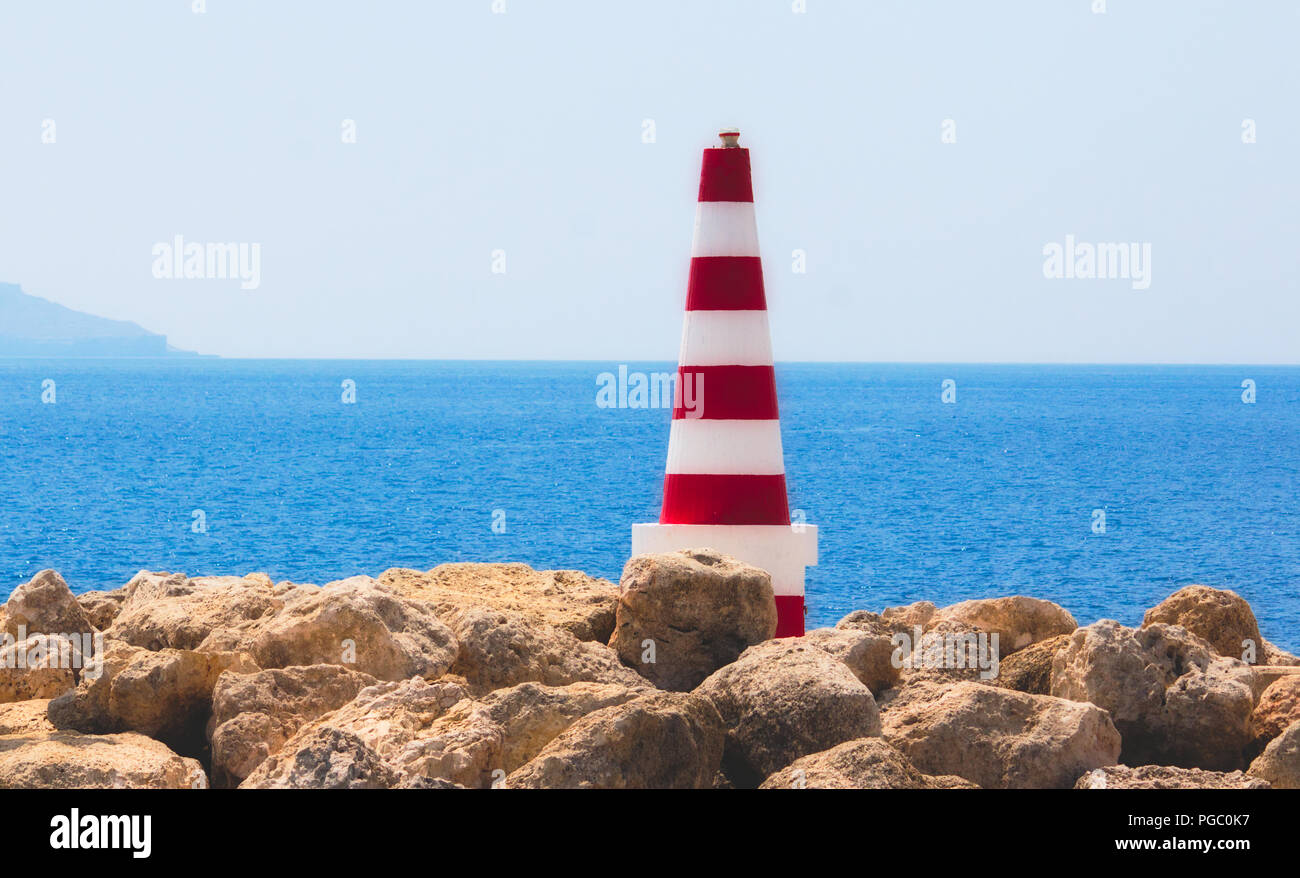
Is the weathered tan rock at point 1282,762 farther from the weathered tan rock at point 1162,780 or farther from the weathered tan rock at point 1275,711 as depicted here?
the weathered tan rock at point 1275,711

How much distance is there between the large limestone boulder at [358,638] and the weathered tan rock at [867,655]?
57.5 inches

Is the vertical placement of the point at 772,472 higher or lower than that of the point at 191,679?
higher

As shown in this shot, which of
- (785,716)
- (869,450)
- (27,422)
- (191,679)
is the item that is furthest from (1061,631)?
(27,422)

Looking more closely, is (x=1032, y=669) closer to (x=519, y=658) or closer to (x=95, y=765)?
(x=519, y=658)

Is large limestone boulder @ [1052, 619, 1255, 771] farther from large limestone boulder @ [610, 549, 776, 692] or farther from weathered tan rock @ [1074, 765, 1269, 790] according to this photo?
large limestone boulder @ [610, 549, 776, 692]

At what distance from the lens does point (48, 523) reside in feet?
137

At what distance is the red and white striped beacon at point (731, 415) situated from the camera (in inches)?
272

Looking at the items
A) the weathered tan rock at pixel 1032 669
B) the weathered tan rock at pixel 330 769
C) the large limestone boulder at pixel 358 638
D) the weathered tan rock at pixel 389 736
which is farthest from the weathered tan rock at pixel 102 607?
the weathered tan rock at pixel 1032 669

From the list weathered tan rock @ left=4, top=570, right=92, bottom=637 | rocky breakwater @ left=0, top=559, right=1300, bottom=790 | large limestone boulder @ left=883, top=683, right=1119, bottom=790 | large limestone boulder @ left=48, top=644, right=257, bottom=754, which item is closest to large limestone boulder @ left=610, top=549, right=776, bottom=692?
rocky breakwater @ left=0, top=559, right=1300, bottom=790

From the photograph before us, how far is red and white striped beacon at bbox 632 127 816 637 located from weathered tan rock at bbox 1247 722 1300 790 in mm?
2495

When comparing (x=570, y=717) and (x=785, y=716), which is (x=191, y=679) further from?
(x=785, y=716)

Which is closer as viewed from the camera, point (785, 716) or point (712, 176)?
point (785, 716)
